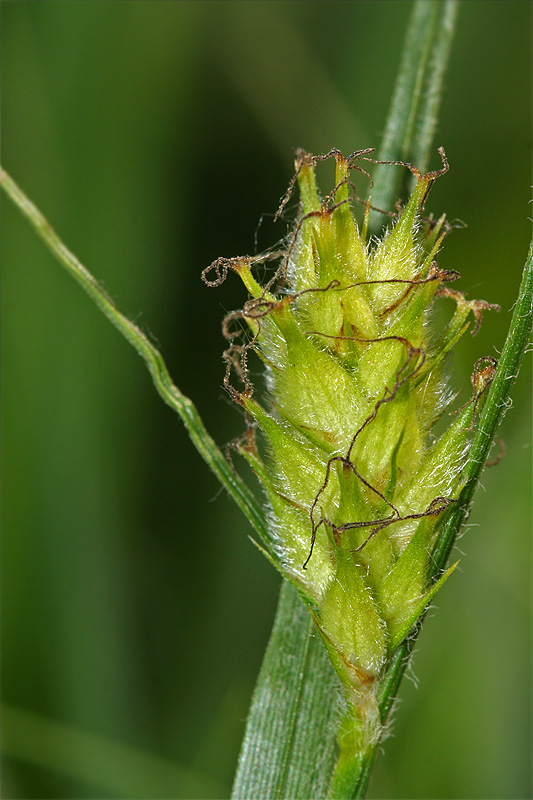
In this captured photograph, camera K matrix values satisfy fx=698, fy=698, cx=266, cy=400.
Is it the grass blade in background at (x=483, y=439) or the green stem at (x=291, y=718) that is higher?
the grass blade in background at (x=483, y=439)

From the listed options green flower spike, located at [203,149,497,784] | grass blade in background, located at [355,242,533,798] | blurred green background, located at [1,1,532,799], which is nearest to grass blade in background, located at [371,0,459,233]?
green flower spike, located at [203,149,497,784]

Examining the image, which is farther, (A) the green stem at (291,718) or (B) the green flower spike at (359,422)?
(A) the green stem at (291,718)

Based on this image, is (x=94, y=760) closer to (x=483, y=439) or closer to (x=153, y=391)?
(x=153, y=391)

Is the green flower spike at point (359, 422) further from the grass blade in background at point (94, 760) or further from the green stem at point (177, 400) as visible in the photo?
the grass blade in background at point (94, 760)

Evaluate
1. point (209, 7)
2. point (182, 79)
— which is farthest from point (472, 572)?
point (209, 7)

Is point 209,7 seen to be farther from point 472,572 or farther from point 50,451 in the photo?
point 472,572

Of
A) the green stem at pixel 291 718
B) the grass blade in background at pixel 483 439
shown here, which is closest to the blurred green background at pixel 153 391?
the green stem at pixel 291 718
